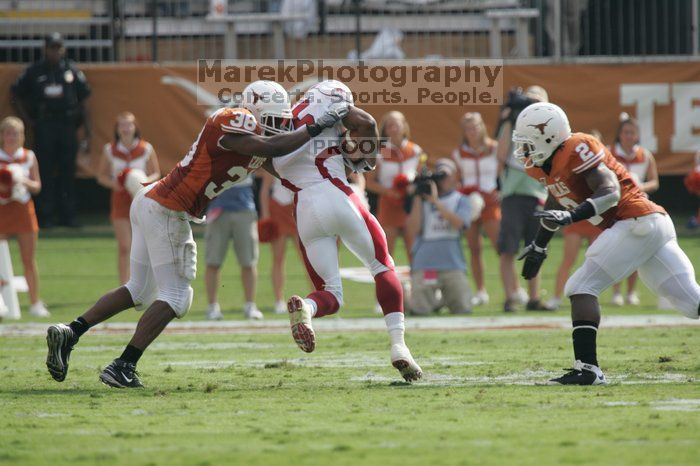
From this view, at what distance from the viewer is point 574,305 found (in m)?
6.62

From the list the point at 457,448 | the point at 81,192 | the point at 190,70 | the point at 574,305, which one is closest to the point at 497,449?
the point at 457,448

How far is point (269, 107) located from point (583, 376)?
2.33 meters

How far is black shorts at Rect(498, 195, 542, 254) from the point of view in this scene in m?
11.3

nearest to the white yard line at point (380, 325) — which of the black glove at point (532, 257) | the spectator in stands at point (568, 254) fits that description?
the spectator in stands at point (568, 254)

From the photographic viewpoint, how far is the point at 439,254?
440 inches

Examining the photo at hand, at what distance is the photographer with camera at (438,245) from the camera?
1116cm

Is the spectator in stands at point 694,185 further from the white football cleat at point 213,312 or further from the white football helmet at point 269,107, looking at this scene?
the white football helmet at point 269,107

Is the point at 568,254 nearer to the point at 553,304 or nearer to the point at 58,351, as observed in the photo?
the point at 553,304

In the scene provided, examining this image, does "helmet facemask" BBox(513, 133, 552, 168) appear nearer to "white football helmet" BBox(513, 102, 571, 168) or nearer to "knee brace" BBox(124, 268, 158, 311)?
"white football helmet" BBox(513, 102, 571, 168)

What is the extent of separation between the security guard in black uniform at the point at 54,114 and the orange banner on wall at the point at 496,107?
290 mm

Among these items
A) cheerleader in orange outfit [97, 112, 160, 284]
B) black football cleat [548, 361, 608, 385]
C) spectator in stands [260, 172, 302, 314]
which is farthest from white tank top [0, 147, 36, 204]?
black football cleat [548, 361, 608, 385]

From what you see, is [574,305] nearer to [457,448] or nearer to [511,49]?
[457,448]

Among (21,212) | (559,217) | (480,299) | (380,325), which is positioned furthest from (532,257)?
(21,212)

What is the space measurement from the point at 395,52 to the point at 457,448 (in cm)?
1116
